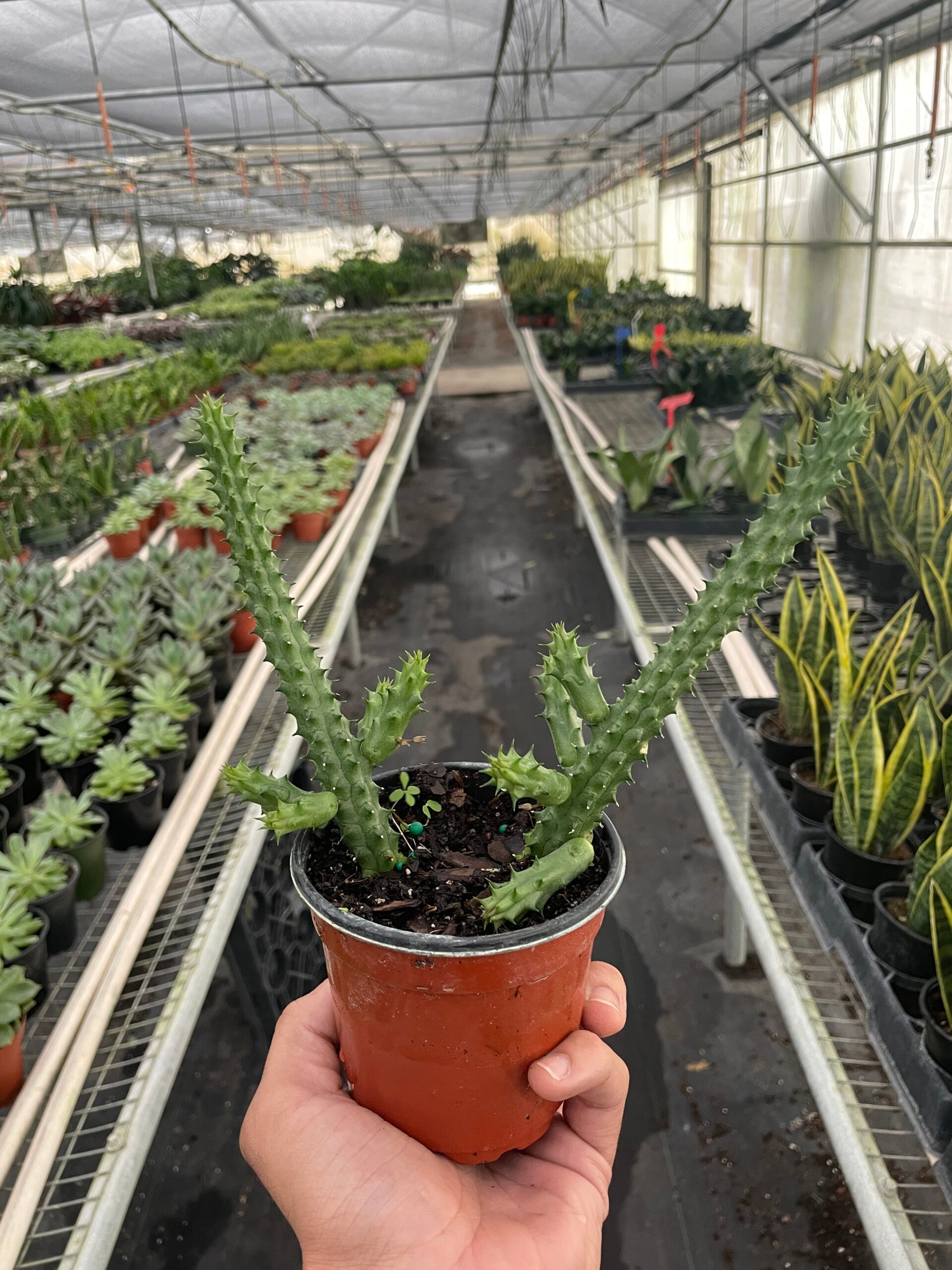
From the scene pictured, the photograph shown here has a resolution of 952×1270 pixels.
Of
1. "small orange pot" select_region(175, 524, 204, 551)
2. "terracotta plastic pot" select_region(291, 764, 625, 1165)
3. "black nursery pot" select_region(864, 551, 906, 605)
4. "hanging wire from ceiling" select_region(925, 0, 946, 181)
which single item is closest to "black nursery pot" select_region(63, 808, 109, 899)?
"terracotta plastic pot" select_region(291, 764, 625, 1165)

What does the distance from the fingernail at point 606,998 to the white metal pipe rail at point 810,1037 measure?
0.47m

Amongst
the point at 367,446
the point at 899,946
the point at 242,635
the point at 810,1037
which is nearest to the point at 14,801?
the point at 242,635

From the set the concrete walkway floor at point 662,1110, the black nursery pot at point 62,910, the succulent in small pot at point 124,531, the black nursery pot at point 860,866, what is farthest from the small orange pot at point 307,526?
the black nursery pot at point 860,866

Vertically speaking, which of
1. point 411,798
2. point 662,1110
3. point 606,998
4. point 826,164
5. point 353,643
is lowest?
point 662,1110

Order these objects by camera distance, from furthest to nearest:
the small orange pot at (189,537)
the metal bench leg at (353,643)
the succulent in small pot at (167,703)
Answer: the metal bench leg at (353,643)
the small orange pot at (189,537)
the succulent in small pot at (167,703)

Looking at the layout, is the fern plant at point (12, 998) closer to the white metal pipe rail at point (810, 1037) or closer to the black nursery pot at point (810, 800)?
the white metal pipe rail at point (810, 1037)

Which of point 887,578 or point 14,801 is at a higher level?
point 887,578

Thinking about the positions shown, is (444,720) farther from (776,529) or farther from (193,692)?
(776,529)

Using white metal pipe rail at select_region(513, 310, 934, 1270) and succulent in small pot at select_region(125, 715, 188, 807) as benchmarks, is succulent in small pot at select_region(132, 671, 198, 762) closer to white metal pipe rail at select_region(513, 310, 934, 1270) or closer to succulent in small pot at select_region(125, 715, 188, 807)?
succulent in small pot at select_region(125, 715, 188, 807)

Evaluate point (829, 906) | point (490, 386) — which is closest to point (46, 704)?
point (829, 906)

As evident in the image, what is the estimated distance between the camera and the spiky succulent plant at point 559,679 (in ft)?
2.43

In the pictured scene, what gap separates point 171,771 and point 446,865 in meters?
1.30

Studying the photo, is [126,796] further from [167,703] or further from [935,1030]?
[935,1030]

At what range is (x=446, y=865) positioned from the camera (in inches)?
33.2
